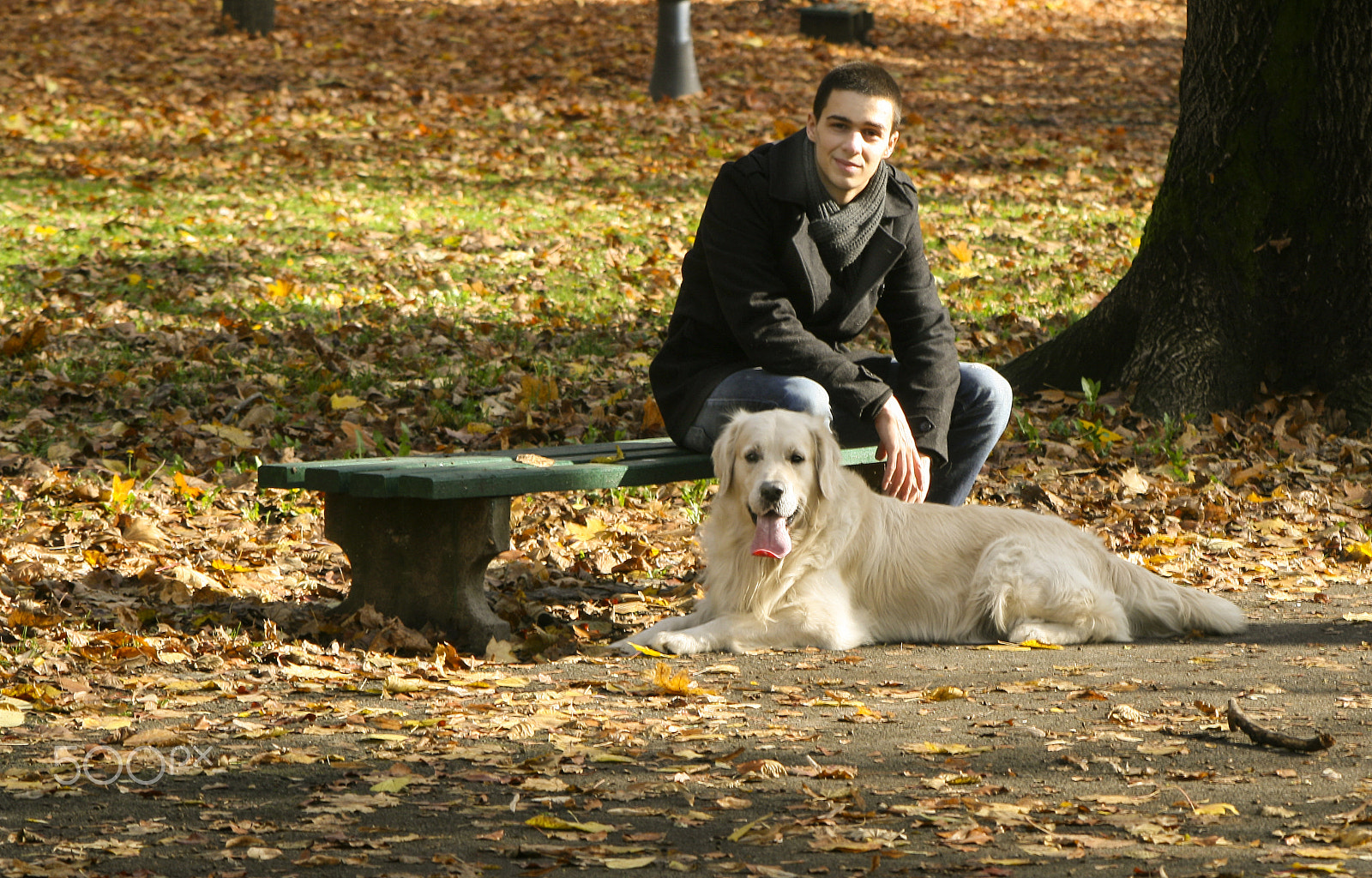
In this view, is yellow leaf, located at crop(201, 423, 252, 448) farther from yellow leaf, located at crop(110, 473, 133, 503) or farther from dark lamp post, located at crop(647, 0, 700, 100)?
dark lamp post, located at crop(647, 0, 700, 100)

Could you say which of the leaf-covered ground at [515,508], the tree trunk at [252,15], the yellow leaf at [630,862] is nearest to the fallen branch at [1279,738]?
the leaf-covered ground at [515,508]

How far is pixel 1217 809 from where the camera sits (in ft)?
11.0

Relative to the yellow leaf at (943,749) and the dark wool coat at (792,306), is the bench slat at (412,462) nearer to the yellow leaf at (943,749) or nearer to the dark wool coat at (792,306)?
the dark wool coat at (792,306)

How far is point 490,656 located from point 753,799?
5.62ft

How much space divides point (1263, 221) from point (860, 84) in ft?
10.8

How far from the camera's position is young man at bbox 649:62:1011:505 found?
5.40 meters

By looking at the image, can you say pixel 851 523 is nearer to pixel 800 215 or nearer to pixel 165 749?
pixel 800 215

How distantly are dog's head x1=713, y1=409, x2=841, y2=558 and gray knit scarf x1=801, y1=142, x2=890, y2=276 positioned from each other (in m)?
0.76

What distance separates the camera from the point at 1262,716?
414cm

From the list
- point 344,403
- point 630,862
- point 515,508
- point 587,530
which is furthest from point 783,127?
point 630,862

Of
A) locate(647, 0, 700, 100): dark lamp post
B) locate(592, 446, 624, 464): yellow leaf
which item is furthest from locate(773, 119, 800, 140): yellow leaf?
locate(592, 446, 624, 464): yellow leaf

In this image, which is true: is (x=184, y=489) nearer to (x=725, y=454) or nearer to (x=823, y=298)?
(x=725, y=454)

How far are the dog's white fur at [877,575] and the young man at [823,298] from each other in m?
0.30

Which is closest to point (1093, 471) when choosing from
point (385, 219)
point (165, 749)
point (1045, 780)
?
point (1045, 780)
